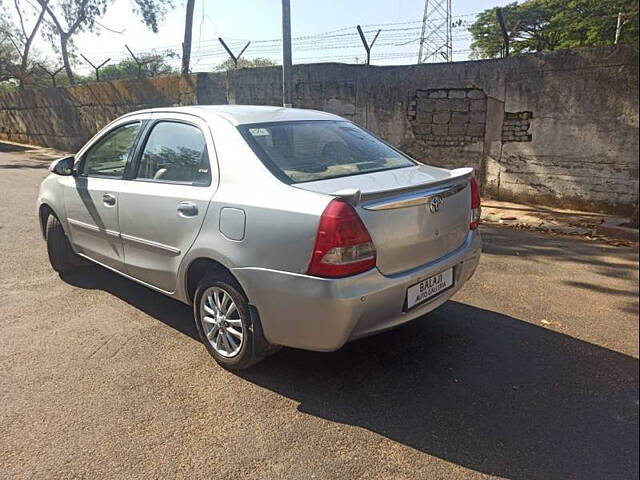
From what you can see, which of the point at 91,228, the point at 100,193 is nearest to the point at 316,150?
the point at 100,193

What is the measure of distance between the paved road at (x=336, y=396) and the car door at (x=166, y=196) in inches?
22.6

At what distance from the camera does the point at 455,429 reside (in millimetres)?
2469

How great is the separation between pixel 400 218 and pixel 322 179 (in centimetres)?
55

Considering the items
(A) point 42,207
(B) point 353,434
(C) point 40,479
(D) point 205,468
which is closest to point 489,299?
(B) point 353,434

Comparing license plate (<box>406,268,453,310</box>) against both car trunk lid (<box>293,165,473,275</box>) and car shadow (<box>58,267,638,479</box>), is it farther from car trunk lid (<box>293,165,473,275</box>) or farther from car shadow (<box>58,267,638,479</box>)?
car shadow (<box>58,267,638,479</box>)

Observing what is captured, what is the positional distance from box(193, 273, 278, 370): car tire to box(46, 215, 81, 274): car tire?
86.0 inches

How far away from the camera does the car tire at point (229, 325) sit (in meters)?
2.87

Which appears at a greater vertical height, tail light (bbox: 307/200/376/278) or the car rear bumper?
tail light (bbox: 307/200/376/278)

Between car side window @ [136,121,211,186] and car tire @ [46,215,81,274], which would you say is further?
car tire @ [46,215,81,274]

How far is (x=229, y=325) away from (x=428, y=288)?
1.25 metres

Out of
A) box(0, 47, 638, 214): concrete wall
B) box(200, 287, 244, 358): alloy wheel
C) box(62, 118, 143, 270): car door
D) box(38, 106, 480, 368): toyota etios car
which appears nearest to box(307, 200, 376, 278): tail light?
box(38, 106, 480, 368): toyota etios car

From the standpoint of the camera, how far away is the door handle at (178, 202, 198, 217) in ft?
10.1

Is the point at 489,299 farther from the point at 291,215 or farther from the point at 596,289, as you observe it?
the point at 291,215

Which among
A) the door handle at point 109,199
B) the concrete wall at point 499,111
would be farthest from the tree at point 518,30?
the door handle at point 109,199
